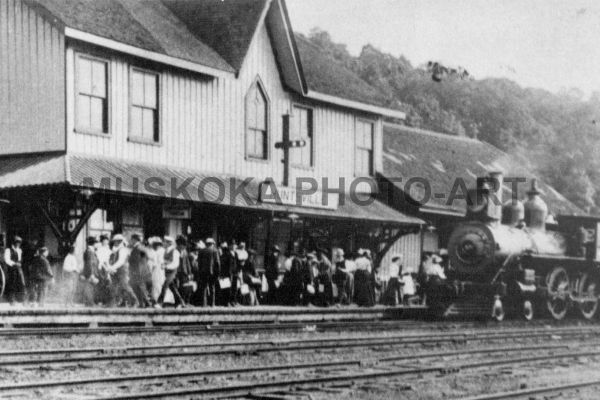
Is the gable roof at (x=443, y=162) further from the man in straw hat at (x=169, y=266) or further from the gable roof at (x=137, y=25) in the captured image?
the man in straw hat at (x=169, y=266)

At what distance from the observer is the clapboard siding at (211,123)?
21.2 m

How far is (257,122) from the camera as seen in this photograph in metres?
25.5

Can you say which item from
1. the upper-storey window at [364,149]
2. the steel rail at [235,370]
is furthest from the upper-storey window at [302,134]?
the steel rail at [235,370]

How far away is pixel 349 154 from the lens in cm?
2914

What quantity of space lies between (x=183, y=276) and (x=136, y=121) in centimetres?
421

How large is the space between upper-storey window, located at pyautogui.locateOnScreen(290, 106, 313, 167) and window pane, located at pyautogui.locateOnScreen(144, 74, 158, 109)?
5401 mm

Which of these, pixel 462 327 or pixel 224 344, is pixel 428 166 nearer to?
pixel 462 327

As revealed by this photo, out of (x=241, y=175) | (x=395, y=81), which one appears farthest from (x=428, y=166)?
(x=395, y=81)

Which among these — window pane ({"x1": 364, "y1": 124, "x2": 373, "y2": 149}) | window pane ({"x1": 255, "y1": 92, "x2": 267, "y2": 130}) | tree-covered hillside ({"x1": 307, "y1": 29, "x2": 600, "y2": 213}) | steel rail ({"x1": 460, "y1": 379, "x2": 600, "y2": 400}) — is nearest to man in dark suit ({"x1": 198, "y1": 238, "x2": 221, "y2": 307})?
window pane ({"x1": 255, "y1": 92, "x2": 267, "y2": 130})

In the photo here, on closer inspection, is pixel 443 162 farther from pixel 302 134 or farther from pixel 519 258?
pixel 519 258

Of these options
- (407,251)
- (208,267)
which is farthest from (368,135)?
(208,267)

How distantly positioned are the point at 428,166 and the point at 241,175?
11.3 metres

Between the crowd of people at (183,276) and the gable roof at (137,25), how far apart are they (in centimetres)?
438

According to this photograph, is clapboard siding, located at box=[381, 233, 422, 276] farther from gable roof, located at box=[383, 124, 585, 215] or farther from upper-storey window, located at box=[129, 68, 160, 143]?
upper-storey window, located at box=[129, 68, 160, 143]
